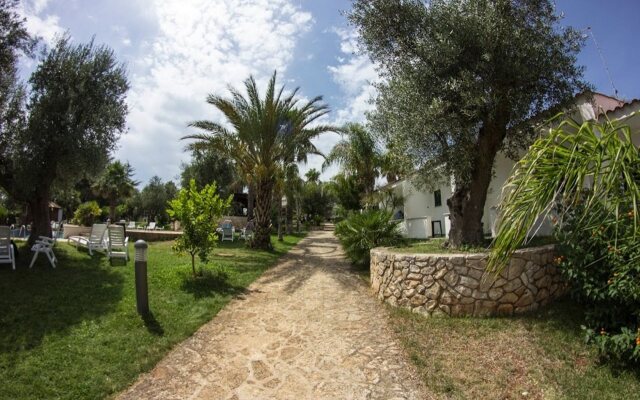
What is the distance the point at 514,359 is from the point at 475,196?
13.1ft

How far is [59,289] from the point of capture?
725cm

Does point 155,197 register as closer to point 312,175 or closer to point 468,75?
point 312,175

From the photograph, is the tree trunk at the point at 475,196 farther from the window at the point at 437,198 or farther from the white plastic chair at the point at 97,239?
the window at the point at 437,198

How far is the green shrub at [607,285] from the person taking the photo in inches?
162

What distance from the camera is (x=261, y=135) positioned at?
1488cm

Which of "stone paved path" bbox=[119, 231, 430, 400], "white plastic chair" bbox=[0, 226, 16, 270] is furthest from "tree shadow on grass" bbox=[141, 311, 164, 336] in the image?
"white plastic chair" bbox=[0, 226, 16, 270]

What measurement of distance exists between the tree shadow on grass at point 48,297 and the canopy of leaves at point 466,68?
22.2ft

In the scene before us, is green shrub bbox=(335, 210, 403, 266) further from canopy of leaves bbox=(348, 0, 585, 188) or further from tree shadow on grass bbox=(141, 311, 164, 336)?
tree shadow on grass bbox=(141, 311, 164, 336)

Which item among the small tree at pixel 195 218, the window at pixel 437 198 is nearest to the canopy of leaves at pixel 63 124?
the small tree at pixel 195 218

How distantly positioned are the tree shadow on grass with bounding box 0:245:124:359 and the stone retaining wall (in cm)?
545

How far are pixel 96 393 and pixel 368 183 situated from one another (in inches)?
660

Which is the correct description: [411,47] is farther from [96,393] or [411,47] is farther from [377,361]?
[96,393]

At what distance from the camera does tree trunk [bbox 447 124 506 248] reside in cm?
765

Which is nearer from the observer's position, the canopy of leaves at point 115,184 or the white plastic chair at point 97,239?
the white plastic chair at point 97,239
